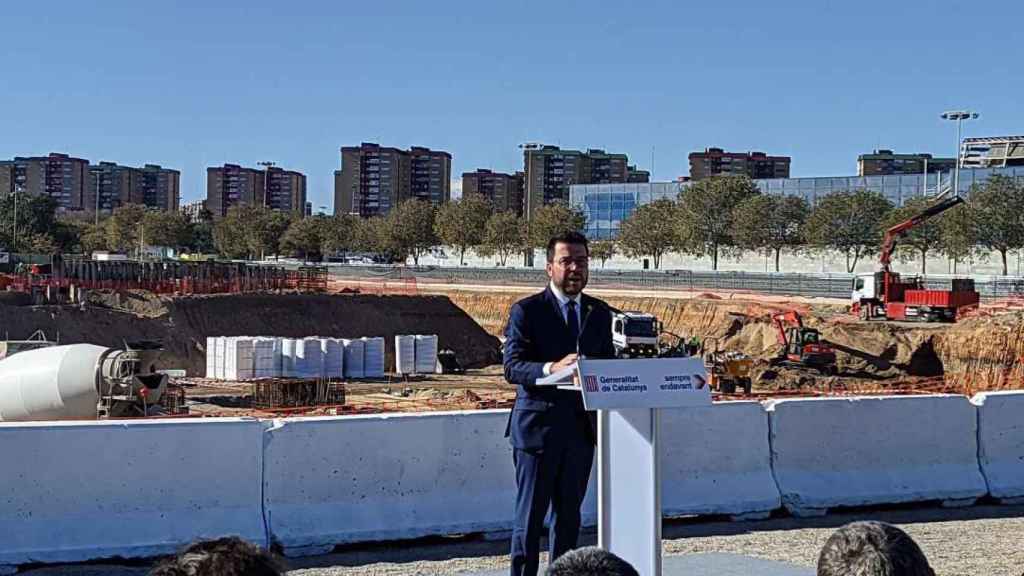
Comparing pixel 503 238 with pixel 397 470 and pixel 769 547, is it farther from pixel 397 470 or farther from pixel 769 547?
pixel 769 547

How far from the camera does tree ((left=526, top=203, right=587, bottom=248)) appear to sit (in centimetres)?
9044

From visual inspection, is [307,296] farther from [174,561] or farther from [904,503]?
[174,561]

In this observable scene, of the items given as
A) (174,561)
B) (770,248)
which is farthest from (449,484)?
(770,248)

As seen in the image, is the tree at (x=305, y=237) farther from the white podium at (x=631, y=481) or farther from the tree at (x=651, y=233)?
the white podium at (x=631, y=481)

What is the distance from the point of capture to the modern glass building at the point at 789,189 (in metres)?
82.1

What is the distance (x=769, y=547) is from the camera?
32.1ft

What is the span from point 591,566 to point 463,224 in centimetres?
9732

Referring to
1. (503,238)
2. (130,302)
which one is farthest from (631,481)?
(503,238)

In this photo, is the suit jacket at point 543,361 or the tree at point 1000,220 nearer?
the suit jacket at point 543,361

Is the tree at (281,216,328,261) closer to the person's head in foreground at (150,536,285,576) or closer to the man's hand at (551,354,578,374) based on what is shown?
the man's hand at (551,354,578,374)

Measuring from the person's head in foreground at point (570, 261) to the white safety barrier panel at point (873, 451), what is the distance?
506cm

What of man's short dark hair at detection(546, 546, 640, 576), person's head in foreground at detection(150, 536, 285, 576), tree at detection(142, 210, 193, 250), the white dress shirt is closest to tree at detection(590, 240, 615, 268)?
tree at detection(142, 210, 193, 250)

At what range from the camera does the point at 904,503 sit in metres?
11.5

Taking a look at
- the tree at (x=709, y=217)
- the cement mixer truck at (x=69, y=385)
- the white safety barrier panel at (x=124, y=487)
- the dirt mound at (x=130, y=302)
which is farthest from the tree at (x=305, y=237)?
the white safety barrier panel at (x=124, y=487)
